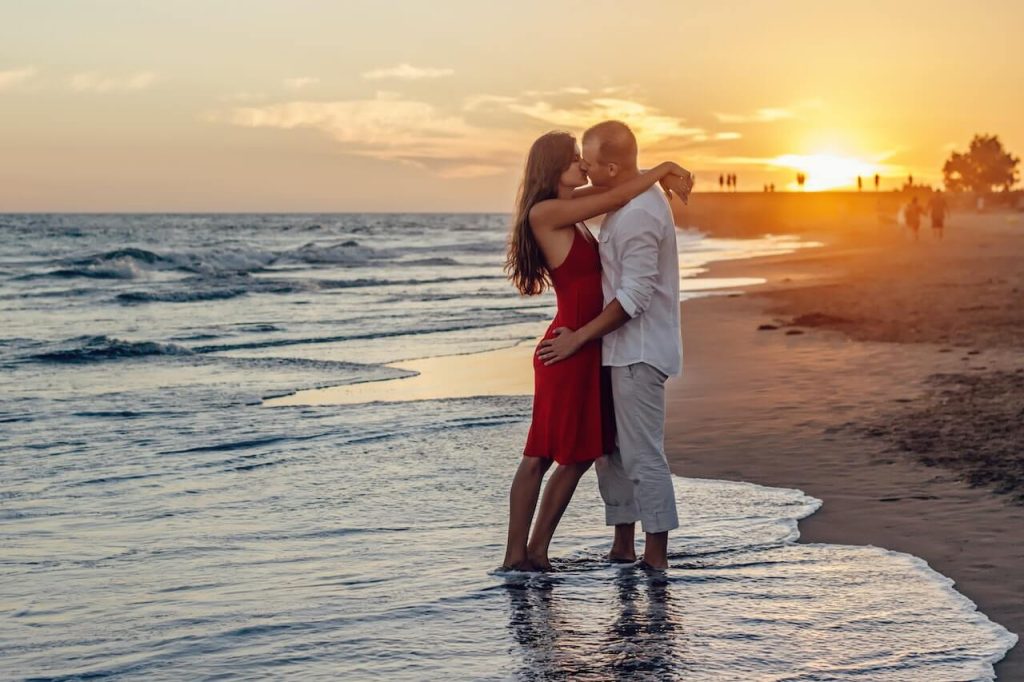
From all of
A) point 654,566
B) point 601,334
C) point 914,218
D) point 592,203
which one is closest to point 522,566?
point 654,566

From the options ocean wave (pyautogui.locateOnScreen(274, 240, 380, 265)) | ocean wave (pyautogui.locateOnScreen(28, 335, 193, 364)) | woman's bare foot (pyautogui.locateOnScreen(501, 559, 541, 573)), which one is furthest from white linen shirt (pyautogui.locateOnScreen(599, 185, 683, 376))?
ocean wave (pyautogui.locateOnScreen(274, 240, 380, 265))

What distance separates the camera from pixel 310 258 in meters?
49.2

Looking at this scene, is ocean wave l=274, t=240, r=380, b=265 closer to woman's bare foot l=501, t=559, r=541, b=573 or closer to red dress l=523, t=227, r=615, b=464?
red dress l=523, t=227, r=615, b=464

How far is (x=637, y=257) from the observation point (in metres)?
4.82

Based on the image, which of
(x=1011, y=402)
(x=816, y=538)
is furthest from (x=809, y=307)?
(x=816, y=538)

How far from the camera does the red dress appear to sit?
5.00 metres

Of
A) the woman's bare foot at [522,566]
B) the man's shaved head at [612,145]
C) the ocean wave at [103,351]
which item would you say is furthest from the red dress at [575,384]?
the ocean wave at [103,351]

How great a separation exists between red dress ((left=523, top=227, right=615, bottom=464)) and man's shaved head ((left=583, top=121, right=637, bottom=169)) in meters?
0.34

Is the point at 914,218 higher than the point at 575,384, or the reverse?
the point at 914,218

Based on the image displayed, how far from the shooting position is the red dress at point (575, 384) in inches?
197

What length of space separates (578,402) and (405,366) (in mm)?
7839

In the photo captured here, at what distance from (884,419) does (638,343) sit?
11.9 ft

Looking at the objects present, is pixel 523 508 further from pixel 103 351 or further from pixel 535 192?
pixel 103 351

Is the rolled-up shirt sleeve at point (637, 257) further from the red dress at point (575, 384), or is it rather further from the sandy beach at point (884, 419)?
the sandy beach at point (884, 419)
